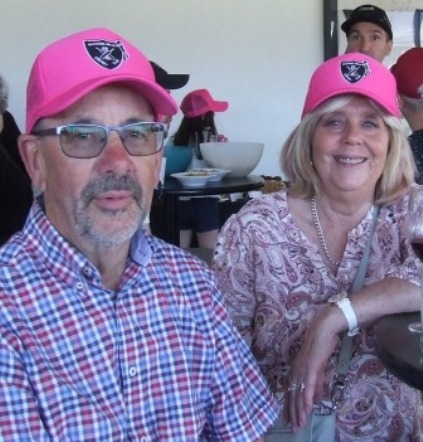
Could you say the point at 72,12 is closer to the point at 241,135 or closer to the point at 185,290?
the point at 241,135

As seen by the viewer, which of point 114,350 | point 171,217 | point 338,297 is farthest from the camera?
point 171,217

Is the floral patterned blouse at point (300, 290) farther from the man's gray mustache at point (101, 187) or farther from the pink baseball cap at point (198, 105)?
the pink baseball cap at point (198, 105)

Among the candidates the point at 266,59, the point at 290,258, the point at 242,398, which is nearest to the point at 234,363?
the point at 242,398

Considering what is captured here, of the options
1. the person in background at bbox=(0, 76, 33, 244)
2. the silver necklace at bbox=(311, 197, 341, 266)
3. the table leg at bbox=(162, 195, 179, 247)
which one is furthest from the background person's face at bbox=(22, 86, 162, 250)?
the table leg at bbox=(162, 195, 179, 247)

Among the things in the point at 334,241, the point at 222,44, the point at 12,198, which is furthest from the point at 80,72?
the point at 222,44

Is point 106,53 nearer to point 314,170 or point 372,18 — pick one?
point 314,170

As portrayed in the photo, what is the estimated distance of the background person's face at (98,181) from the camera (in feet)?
3.62

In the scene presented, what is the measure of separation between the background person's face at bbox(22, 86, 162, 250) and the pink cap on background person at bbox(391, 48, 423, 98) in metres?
2.01

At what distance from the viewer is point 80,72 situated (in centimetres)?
109

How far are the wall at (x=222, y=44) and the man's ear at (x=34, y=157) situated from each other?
3.51m

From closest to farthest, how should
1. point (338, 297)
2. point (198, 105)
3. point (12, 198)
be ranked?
point (338, 297) → point (12, 198) → point (198, 105)

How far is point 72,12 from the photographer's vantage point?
15.0 ft

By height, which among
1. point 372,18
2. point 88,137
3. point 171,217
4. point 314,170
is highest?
point 372,18

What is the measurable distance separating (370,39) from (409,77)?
111 cm
